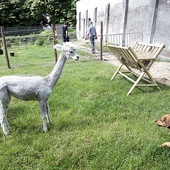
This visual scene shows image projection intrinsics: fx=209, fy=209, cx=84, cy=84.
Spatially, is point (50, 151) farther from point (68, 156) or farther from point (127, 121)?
point (127, 121)

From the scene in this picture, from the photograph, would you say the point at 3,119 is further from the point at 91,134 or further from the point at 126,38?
the point at 126,38

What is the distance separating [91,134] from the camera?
10.3ft

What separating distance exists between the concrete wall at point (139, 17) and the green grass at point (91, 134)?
6.12 m

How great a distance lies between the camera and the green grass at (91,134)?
2568 millimetres

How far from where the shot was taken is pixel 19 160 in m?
2.63

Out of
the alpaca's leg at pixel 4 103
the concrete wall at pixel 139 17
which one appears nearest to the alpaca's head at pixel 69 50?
the alpaca's leg at pixel 4 103

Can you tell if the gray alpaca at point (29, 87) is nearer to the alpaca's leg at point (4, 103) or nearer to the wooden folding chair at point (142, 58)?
the alpaca's leg at point (4, 103)

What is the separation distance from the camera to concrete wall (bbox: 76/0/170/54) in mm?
9914

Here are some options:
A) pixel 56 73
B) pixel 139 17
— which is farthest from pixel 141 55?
pixel 139 17

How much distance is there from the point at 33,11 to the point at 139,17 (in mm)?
24832

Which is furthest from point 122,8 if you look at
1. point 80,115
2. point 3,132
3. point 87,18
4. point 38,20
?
point 38,20

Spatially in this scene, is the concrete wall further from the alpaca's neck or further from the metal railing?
the alpaca's neck

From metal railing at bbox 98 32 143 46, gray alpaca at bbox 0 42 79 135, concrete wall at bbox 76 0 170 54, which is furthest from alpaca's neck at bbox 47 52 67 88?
metal railing at bbox 98 32 143 46

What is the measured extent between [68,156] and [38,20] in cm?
3437
